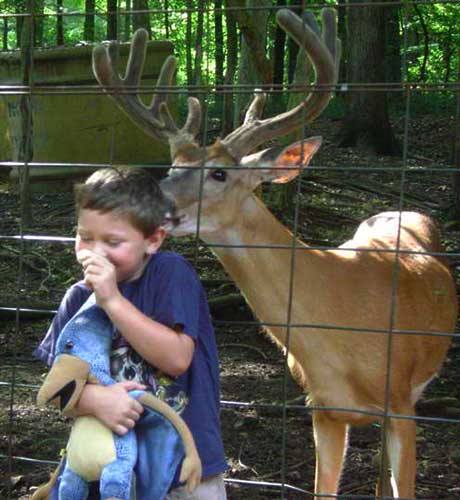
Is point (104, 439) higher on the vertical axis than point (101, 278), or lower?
lower

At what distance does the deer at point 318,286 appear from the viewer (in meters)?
4.60

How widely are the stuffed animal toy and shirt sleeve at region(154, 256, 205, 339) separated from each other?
20 centimetres

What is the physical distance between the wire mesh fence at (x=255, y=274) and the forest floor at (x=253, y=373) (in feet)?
0.05

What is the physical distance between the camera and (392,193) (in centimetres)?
1108

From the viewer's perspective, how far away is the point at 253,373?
6602 mm

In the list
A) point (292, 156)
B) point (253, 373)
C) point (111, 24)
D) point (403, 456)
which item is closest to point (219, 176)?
point (292, 156)

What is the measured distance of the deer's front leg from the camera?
4863 mm

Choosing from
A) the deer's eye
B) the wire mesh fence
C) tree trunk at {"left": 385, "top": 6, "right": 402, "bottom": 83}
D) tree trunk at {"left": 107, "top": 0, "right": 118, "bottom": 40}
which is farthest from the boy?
tree trunk at {"left": 385, "top": 6, "right": 402, "bottom": 83}

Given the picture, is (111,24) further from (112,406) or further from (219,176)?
(112,406)

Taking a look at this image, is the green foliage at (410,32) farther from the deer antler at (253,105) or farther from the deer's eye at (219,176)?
the deer's eye at (219,176)

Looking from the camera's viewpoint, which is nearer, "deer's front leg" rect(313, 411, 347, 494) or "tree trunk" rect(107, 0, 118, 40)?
"deer's front leg" rect(313, 411, 347, 494)

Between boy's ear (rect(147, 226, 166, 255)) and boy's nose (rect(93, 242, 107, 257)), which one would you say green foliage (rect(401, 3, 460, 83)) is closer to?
boy's ear (rect(147, 226, 166, 255))

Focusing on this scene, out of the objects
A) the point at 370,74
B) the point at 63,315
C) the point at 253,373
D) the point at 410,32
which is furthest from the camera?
the point at 410,32

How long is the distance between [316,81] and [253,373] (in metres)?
2.74
